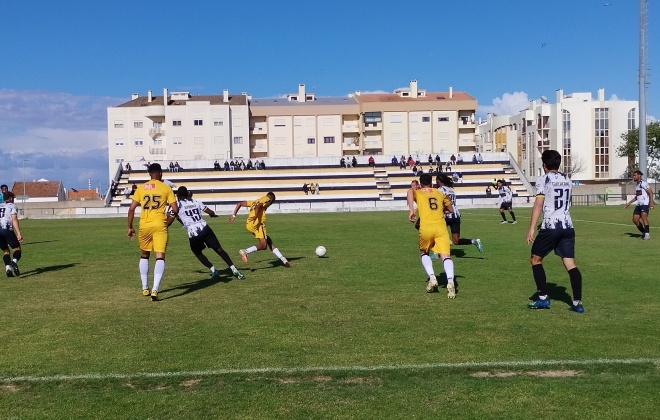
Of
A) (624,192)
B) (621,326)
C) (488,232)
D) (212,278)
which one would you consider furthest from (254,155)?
(621,326)

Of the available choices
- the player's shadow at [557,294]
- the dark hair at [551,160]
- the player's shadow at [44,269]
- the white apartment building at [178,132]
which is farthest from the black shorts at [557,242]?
the white apartment building at [178,132]

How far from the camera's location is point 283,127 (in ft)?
319

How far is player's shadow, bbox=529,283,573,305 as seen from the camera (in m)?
10.0

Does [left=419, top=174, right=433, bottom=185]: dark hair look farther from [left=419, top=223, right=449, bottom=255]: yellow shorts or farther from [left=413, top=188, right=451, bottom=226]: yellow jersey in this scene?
[left=419, top=223, right=449, bottom=255]: yellow shorts

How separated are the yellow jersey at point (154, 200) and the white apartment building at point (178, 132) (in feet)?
271

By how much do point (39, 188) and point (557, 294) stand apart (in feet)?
367

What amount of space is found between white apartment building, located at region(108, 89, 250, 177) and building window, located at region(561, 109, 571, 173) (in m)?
49.1

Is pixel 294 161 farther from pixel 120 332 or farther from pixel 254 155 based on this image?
pixel 120 332

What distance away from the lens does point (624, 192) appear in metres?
61.3

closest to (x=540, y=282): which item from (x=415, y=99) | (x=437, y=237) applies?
(x=437, y=237)

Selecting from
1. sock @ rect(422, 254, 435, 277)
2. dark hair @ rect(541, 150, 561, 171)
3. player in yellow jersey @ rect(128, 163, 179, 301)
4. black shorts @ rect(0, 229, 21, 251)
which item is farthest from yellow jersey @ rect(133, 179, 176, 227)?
black shorts @ rect(0, 229, 21, 251)

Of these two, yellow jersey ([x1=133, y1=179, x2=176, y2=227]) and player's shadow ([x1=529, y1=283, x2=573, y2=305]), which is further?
yellow jersey ([x1=133, y1=179, x2=176, y2=227])

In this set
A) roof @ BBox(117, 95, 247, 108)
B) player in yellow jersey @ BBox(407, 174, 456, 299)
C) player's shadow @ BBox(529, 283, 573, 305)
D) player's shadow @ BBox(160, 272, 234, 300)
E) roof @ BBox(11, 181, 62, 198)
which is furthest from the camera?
roof @ BBox(11, 181, 62, 198)

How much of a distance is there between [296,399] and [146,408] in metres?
1.20
